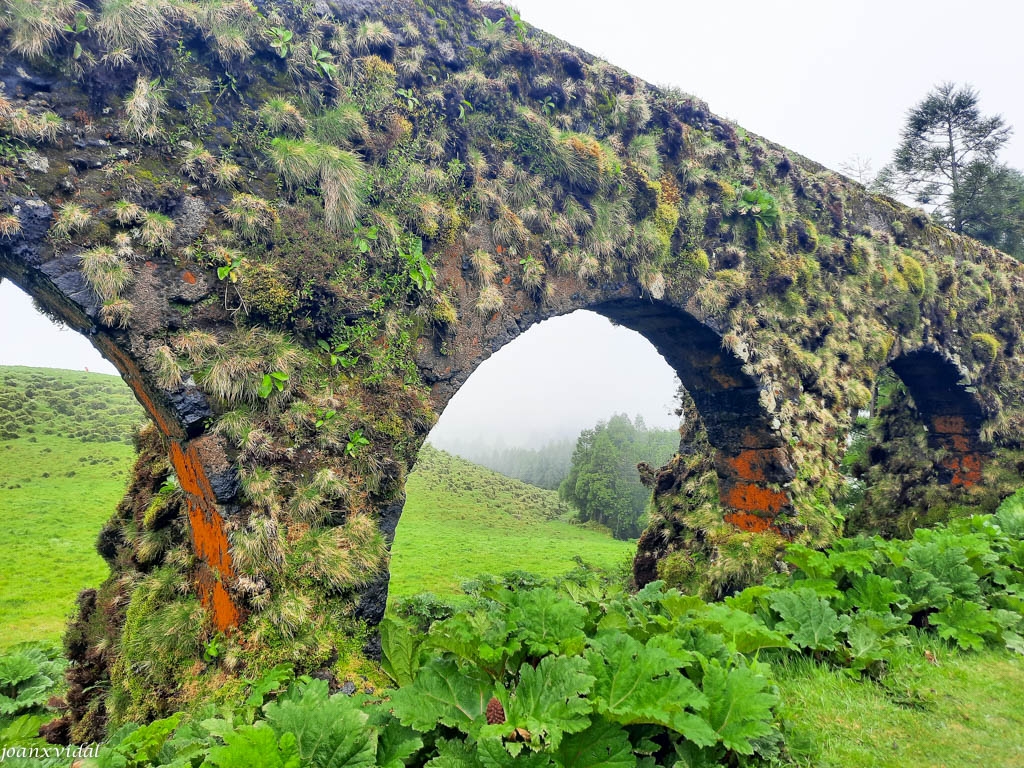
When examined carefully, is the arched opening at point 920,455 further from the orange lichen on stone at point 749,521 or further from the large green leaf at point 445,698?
the large green leaf at point 445,698

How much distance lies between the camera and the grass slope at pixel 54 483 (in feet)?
44.6

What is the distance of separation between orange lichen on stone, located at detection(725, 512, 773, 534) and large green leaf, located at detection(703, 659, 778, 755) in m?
7.33

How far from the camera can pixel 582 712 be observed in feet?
6.43

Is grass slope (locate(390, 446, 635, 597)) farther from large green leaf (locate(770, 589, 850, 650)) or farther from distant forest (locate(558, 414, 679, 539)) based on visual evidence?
large green leaf (locate(770, 589, 850, 650))

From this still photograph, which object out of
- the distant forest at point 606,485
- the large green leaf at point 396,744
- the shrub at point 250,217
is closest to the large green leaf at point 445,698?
the large green leaf at point 396,744

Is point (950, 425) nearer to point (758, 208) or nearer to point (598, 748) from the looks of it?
point (758, 208)

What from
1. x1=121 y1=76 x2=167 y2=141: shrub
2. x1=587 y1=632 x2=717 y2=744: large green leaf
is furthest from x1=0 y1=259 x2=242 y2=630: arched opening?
x1=587 y1=632 x2=717 y2=744: large green leaf

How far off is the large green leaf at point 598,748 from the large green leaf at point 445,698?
36cm

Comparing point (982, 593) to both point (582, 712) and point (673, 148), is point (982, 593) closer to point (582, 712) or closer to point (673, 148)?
point (582, 712)

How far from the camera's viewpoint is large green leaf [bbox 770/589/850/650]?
373 centimetres

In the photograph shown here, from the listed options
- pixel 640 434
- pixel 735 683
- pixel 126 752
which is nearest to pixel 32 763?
pixel 126 752

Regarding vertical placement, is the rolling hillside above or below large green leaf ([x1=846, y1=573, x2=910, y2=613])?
below

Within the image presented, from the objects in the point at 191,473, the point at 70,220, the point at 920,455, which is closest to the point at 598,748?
the point at 191,473

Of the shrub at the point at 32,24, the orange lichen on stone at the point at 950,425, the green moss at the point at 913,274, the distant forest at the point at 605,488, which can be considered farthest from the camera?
the distant forest at the point at 605,488
